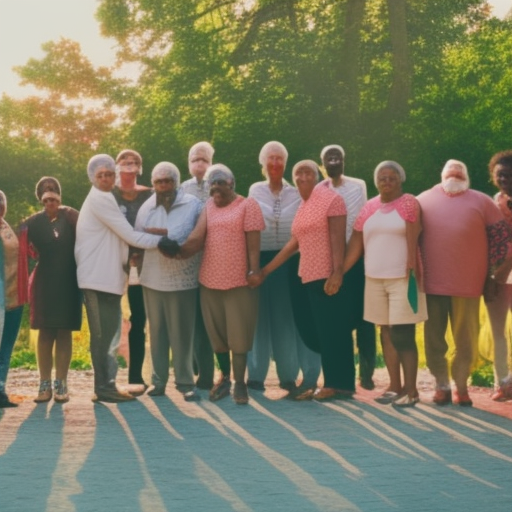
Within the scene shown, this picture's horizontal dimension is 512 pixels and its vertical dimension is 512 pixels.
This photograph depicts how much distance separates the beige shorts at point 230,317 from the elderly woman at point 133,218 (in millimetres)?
744

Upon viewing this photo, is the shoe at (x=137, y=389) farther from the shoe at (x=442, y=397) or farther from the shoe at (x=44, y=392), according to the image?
the shoe at (x=442, y=397)

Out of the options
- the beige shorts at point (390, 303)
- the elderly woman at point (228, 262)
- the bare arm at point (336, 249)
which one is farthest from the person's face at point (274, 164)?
the beige shorts at point (390, 303)

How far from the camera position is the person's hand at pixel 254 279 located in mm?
11273

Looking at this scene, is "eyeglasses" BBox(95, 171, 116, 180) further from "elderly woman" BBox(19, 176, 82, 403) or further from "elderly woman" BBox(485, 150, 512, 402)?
"elderly woman" BBox(485, 150, 512, 402)

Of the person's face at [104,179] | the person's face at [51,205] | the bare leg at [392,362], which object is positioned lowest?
the bare leg at [392,362]

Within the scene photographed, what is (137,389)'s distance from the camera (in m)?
11.9

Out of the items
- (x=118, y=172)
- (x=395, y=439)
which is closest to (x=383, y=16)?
(x=118, y=172)

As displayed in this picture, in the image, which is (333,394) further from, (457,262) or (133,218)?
(133,218)

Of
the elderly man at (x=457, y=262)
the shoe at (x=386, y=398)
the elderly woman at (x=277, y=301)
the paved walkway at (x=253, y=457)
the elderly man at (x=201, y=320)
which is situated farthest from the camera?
the elderly man at (x=201, y=320)

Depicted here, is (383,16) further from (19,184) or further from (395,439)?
(395,439)

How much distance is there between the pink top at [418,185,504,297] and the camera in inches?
434

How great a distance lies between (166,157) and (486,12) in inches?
404

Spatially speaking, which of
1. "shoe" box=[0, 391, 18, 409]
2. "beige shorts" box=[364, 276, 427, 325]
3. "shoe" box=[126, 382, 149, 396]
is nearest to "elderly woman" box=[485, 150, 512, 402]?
"beige shorts" box=[364, 276, 427, 325]

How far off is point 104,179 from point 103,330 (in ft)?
4.01
